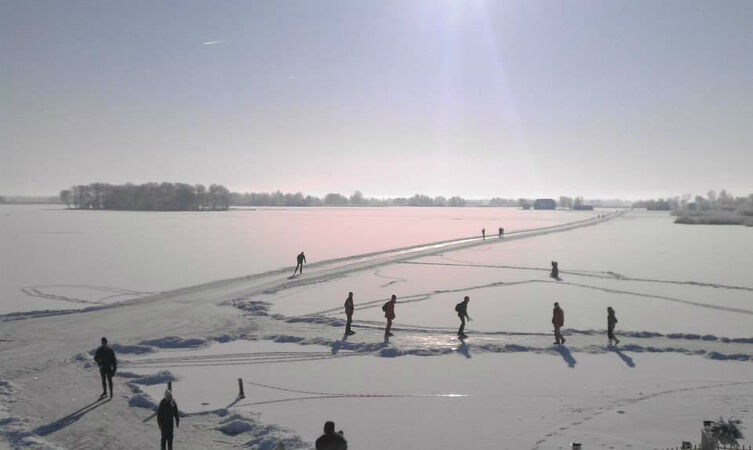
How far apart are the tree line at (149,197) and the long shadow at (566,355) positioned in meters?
151

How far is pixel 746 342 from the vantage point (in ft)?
45.0

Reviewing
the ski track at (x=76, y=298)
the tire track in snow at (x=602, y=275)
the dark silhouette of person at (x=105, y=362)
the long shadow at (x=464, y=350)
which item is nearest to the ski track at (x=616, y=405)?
the long shadow at (x=464, y=350)

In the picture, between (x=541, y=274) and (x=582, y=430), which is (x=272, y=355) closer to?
(x=582, y=430)

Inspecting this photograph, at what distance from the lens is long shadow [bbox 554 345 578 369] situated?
39.2 ft

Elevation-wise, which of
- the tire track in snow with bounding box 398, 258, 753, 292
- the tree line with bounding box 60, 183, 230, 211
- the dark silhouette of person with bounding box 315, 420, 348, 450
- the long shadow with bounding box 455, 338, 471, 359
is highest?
the tree line with bounding box 60, 183, 230, 211

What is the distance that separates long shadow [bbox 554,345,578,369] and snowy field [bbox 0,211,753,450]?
0.16 ft

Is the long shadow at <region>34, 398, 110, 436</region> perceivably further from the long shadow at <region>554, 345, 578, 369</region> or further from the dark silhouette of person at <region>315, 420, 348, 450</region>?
the long shadow at <region>554, 345, 578, 369</region>

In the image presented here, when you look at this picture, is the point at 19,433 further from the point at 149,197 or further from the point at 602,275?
the point at 149,197

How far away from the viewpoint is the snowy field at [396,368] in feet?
27.0

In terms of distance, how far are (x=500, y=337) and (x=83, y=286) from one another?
59.7 ft

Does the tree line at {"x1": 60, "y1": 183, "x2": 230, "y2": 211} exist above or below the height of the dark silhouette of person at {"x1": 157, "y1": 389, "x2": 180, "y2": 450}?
above

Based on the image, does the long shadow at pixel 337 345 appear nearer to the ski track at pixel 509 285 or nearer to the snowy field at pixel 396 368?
the snowy field at pixel 396 368

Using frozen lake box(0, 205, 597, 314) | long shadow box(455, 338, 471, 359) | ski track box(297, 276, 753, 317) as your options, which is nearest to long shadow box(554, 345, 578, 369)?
long shadow box(455, 338, 471, 359)

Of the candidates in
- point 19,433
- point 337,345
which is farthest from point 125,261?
point 19,433
